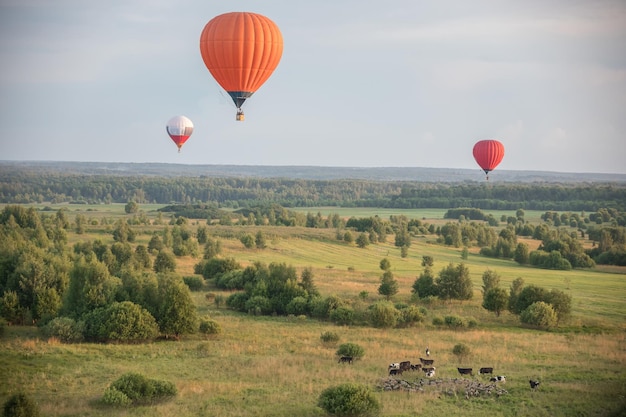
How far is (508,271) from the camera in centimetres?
8700

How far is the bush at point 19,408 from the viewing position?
25.3m

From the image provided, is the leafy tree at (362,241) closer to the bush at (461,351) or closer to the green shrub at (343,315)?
the green shrub at (343,315)

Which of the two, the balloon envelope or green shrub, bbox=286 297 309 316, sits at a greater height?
the balloon envelope

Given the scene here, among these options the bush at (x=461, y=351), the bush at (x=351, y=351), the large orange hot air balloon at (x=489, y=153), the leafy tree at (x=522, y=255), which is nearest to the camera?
the bush at (x=351, y=351)

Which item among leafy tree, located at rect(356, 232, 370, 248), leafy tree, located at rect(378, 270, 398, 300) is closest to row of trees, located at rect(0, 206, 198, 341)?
leafy tree, located at rect(378, 270, 398, 300)

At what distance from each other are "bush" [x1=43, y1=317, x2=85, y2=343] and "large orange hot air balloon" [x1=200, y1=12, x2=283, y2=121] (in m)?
18.2

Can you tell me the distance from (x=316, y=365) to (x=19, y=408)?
15374 millimetres

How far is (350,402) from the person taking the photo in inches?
1072

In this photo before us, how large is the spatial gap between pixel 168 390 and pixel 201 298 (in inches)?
1268

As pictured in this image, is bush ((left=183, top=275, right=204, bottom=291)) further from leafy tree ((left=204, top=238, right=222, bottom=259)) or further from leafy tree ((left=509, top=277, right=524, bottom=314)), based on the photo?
leafy tree ((left=509, top=277, right=524, bottom=314))

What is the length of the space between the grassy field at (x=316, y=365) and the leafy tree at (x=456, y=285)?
0.86 m

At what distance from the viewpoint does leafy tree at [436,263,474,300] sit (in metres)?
60.8

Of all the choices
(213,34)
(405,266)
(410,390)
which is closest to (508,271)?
(405,266)

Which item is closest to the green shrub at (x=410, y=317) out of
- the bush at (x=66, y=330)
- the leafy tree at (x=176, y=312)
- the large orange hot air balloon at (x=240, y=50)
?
the leafy tree at (x=176, y=312)
